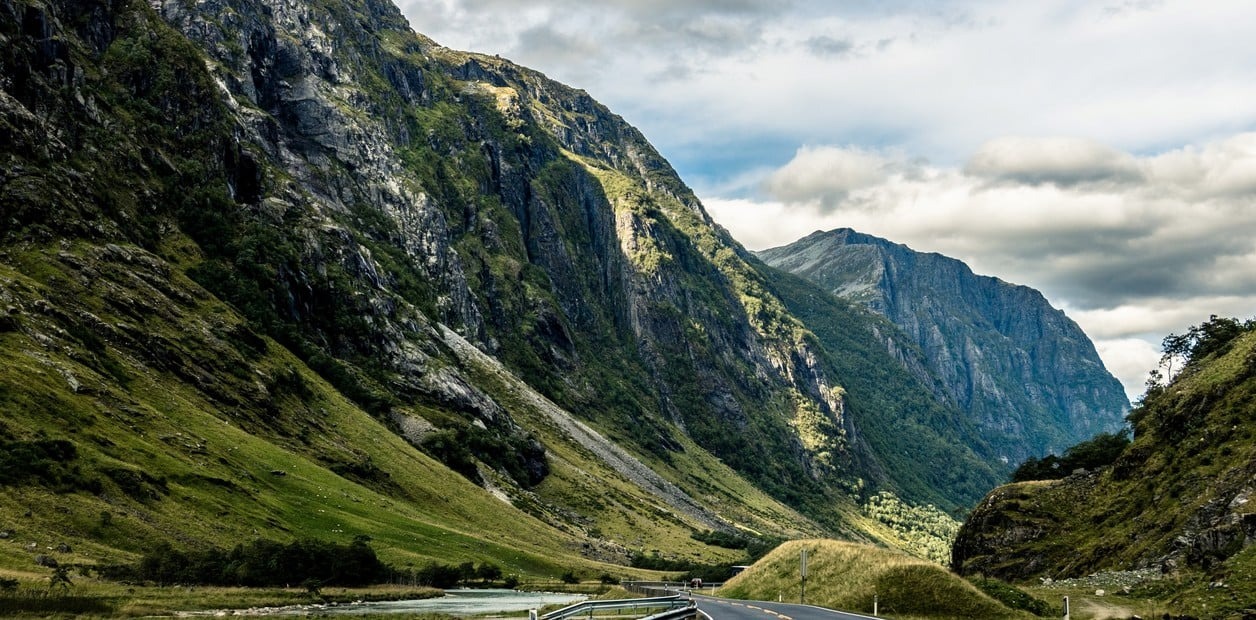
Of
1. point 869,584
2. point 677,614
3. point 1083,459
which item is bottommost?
point 677,614

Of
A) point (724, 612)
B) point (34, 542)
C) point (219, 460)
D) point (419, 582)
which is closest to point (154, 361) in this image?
point (219, 460)

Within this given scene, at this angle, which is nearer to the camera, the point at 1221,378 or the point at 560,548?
the point at 1221,378

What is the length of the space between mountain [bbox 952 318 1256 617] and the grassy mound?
36.5 feet

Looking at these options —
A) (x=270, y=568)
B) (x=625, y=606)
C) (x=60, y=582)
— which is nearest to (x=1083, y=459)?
(x=625, y=606)

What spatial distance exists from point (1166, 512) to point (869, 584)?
31888 mm

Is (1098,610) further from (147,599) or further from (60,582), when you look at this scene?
(60,582)

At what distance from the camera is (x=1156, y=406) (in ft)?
311

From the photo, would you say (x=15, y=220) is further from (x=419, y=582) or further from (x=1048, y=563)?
(x=1048, y=563)

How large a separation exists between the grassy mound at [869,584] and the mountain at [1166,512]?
1112cm

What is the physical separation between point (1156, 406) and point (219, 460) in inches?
4666

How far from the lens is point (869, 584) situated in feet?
184

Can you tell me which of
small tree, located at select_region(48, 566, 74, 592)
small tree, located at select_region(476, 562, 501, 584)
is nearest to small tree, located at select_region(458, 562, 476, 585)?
small tree, located at select_region(476, 562, 501, 584)

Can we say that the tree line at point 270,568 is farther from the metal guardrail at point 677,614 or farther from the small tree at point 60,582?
the metal guardrail at point 677,614

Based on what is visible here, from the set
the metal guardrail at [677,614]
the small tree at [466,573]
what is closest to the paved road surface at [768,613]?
the metal guardrail at [677,614]
